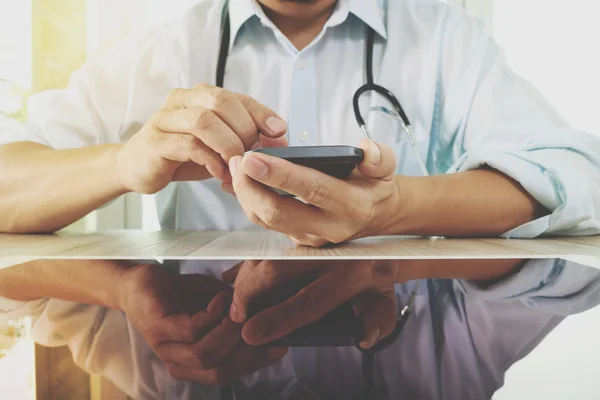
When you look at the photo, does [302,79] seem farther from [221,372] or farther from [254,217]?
[221,372]

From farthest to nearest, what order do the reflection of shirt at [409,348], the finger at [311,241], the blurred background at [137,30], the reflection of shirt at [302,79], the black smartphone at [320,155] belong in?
the blurred background at [137,30], the reflection of shirt at [302,79], the finger at [311,241], the black smartphone at [320,155], the reflection of shirt at [409,348]

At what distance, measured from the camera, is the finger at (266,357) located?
17cm

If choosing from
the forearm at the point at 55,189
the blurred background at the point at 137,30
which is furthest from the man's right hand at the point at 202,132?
the blurred background at the point at 137,30

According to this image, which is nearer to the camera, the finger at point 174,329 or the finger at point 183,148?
the finger at point 174,329

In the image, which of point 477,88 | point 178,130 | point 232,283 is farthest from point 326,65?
point 232,283

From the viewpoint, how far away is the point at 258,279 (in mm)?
315

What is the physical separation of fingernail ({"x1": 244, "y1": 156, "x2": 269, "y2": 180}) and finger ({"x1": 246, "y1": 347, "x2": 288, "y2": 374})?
0.21 meters

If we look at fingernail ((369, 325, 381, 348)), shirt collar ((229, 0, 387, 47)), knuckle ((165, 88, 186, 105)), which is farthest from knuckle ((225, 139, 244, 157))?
shirt collar ((229, 0, 387, 47))

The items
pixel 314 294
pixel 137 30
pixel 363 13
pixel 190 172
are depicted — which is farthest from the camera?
pixel 137 30

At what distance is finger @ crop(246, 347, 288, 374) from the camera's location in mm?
171

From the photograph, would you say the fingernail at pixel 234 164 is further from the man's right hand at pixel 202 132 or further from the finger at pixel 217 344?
the finger at pixel 217 344

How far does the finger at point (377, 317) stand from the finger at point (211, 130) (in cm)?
28

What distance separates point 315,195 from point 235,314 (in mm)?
201

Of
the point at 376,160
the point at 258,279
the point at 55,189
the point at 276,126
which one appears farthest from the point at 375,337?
the point at 55,189
